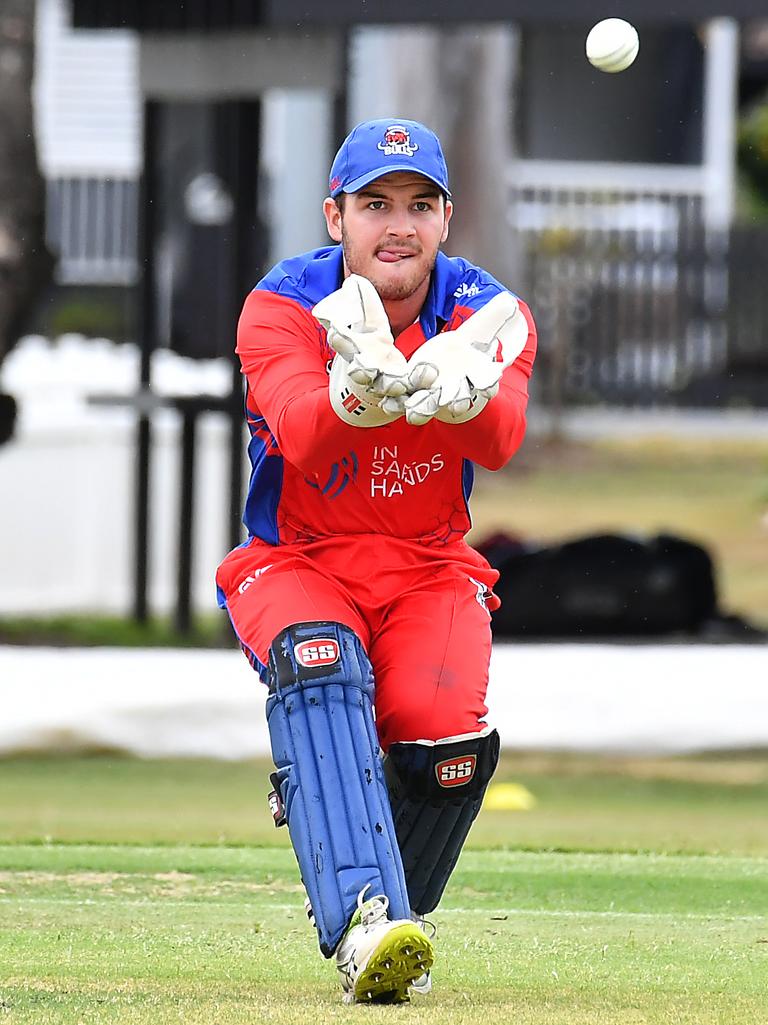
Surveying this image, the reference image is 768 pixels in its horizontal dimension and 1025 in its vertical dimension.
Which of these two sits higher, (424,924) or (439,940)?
(424,924)

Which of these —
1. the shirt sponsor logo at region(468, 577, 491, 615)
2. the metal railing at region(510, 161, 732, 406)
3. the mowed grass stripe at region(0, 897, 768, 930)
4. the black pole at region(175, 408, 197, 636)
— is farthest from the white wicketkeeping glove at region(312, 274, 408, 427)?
the metal railing at region(510, 161, 732, 406)

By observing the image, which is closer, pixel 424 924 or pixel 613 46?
pixel 424 924

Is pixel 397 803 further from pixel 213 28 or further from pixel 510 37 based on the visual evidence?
pixel 510 37

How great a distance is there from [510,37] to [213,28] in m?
11.1

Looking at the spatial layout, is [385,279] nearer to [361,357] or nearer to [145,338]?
[361,357]

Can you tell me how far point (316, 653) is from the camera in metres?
3.93

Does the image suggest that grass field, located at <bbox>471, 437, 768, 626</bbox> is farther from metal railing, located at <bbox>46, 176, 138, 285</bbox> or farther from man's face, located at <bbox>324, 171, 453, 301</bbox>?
man's face, located at <bbox>324, 171, 453, 301</bbox>

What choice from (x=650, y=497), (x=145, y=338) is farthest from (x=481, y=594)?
(x=650, y=497)

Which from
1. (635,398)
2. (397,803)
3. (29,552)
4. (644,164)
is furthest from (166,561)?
(397,803)

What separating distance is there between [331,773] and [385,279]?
3.19ft

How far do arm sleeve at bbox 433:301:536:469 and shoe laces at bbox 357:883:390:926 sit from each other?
0.84m

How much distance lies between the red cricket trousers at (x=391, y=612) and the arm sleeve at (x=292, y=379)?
0.20 metres

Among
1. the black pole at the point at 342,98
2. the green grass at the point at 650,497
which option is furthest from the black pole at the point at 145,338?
the green grass at the point at 650,497

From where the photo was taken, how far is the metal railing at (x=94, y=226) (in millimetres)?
21812
